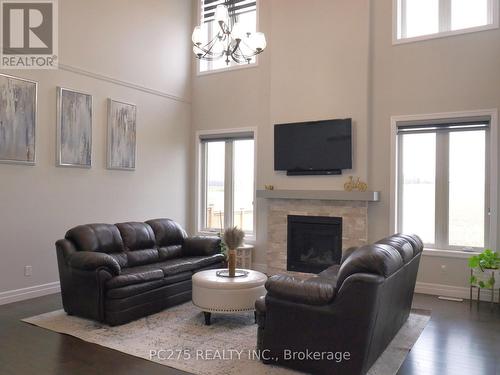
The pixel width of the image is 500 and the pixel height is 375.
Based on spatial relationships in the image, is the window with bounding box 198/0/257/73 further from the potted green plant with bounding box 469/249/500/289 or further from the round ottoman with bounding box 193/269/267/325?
the potted green plant with bounding box 469/249/500/289

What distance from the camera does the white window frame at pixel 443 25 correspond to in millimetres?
5125

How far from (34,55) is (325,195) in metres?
4.50

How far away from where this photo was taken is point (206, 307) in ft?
12.9

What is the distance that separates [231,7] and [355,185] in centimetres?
414

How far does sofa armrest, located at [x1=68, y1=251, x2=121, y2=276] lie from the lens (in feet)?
12.9

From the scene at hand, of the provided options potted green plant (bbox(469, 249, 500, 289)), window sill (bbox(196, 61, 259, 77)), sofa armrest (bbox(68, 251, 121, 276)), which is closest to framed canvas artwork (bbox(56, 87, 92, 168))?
sofa armrest (bbox(68, 251, 121, 276))

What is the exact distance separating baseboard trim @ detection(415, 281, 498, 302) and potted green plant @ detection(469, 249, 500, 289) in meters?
0.30

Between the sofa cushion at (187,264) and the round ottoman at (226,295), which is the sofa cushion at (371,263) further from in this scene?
the sofa cushion at (187,264)

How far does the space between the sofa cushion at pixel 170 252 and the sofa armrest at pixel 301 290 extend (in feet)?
8.52

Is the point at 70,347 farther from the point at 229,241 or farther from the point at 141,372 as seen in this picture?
the point at 229,241

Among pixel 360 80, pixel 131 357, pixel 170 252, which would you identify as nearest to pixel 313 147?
pixel 360 80

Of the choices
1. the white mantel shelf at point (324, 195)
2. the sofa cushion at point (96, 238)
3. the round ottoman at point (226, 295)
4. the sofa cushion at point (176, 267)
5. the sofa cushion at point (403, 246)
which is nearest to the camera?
the sofa cushion at point (403, 246)

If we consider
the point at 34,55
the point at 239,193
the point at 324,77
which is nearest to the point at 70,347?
the point at 34,55

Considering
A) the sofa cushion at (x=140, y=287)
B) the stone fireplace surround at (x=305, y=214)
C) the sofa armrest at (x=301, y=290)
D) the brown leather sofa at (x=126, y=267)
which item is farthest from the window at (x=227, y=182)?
the sofa armrest at (x=301, y=290)
